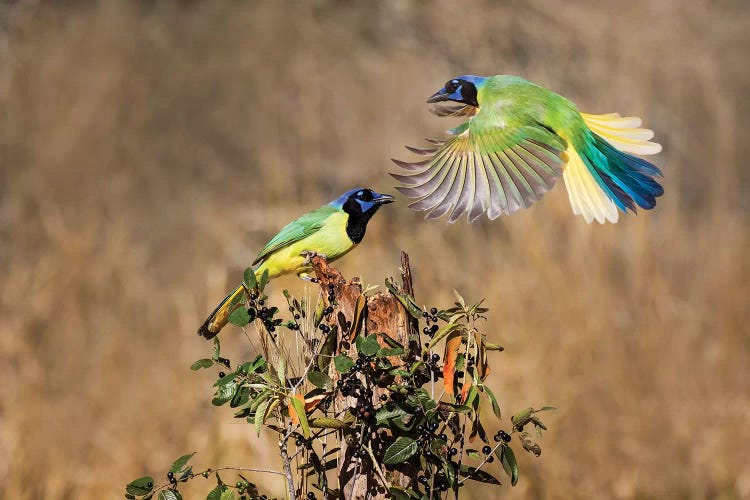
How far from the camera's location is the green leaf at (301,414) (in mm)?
2082

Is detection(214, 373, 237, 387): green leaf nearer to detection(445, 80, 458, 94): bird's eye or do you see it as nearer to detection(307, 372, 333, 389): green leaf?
detection(307, 372, 333, 389): green leaf

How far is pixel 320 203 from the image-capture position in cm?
705

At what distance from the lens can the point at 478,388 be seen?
2217 millimetres

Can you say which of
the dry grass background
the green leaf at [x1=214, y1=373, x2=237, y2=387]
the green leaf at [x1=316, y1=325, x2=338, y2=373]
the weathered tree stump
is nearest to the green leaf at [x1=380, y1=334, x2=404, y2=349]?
the weathered tree stump

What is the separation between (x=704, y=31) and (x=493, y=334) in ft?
15.7

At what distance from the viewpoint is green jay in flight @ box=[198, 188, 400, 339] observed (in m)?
3.27

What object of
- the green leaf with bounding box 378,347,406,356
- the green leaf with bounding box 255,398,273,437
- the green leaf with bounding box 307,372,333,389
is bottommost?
the green leaf with bounding box 255,398,273,437

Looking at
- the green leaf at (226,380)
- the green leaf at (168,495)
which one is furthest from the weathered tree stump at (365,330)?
the green leaf at (168,495)

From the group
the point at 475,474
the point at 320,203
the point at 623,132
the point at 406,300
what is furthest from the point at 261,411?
the point at 320,203

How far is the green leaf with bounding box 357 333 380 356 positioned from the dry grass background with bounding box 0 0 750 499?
2964mm

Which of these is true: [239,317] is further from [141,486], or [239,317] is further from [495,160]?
[495,160]

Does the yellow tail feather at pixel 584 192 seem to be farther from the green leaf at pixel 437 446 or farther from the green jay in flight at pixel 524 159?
the green leaf at pixel 437 446

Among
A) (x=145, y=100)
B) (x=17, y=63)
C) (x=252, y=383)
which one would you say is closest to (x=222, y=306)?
(x=252, y=383)

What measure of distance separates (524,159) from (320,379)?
2.78ft
